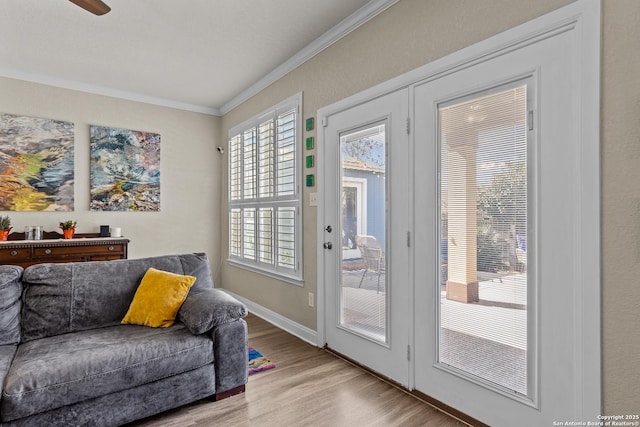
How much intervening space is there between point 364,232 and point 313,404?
1245 millimetres

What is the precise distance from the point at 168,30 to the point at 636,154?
10.8ft

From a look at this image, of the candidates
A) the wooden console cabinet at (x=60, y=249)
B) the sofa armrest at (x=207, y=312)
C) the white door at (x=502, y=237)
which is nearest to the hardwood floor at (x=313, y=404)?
the white door at (x=502, y=237)

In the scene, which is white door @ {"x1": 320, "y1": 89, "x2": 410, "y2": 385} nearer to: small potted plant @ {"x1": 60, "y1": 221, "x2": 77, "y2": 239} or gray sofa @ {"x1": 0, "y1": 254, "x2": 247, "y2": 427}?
gray sofa @ {"x1": 0, "y1": 254, "x2": 247, "y2": 427}

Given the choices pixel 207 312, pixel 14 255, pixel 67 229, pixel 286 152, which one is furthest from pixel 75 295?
pixel 286 152

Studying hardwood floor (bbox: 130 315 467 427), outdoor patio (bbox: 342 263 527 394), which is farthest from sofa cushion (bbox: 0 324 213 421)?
outdoor patio (bbox: 342 263 527 394)

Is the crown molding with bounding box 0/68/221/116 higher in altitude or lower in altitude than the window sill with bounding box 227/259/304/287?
higher

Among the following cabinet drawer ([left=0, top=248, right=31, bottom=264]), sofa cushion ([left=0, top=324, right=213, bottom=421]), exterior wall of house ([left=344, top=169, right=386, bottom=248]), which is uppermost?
exterior wall of house ([left=344, top=169, right=386, bottom=248])

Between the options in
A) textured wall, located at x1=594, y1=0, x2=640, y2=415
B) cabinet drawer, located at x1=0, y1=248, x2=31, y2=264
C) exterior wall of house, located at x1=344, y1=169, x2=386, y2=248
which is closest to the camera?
textured wall, located at x1=594, y1=0, x2=640, y2=415

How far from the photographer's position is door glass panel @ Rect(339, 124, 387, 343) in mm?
2561

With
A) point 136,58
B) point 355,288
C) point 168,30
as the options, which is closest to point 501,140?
point 355,288

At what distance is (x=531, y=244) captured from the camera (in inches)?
68.4

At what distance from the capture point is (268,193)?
4.03 m

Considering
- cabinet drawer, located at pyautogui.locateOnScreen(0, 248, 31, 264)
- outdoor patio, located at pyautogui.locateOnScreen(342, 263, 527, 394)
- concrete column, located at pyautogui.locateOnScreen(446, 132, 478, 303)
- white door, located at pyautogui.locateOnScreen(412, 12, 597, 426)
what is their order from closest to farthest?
1. white door, located at pyautogui.locateOnScreen(412, 12, 597, 426)
2. outdoor patio, located at pyautogui.locateOnScreen(342, 263, 527, 394)
3. concrete column, located at pyautogui.locateOnScreen(446, 132, 478, 303)
4. cabinet drawer, located at pyautogui.locateOnScreen(0, 248, 31, 264)

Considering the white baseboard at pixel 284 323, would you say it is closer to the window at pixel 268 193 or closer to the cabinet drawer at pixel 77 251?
the window at pixel 268 193
